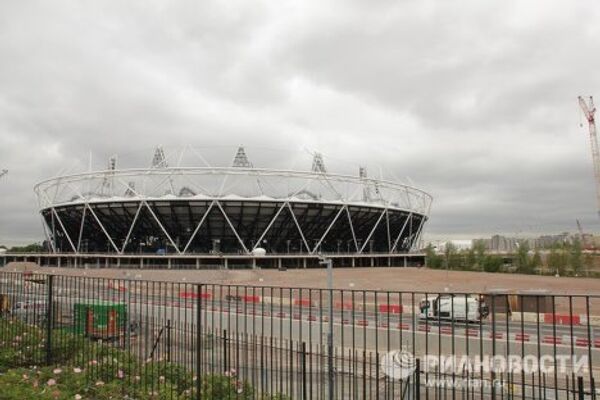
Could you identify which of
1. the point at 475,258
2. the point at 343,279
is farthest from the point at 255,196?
the point at 475,258

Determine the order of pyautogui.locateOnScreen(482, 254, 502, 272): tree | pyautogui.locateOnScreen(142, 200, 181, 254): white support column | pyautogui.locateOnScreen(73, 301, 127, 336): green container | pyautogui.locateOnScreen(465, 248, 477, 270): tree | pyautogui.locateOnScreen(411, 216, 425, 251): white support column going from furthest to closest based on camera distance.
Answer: pyautogui.locateOnScreen(411, 216, 425, 251): white support column
pyautogui.locateOnScreen(465, 248, 477, 270): tree
pyautogui.locateOnScreen(482, 254, 502, 272): tree
pyautogui.locateOnScreen(142, 200, 181, 254): white support column
pyautogui.locateOnScreen(73, 301, 127, 336): green container

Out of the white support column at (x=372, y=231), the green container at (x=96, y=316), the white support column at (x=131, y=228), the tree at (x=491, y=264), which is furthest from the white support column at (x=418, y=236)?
the green container at (x=96, y=316)

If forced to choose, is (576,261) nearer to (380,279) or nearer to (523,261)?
(523,261)

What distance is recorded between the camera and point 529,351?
58.1ft

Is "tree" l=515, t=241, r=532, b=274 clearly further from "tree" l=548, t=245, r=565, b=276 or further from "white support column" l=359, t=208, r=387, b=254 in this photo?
"white support column" l=359, t=208, r=387, b=254

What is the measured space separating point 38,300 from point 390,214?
72.1m

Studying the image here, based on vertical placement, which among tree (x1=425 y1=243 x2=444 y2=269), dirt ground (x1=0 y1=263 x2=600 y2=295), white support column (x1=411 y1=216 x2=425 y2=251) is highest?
white support column (x1=411 y1=216 x2=425 y2=251)

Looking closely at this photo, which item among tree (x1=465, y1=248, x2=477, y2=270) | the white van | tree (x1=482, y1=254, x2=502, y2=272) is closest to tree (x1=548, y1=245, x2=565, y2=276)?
tree (x1=482, y1=254, x2=502, y2=272)

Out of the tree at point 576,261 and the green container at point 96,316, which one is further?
the tree at point 576,261

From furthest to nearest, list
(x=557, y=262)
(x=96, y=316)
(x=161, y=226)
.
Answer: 1. (x=557, y=262)
2. (x=161, y=226)
3. (x=96, y=316)

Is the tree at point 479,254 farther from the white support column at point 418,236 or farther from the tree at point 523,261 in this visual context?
the white support column at point 418,236

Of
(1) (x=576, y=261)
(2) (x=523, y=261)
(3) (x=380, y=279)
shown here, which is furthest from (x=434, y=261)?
(3) (x=380, y=279)

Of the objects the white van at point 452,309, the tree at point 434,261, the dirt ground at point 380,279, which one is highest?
the white van at point 452,309

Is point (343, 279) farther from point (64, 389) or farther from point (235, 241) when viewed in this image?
point (64, 389)
